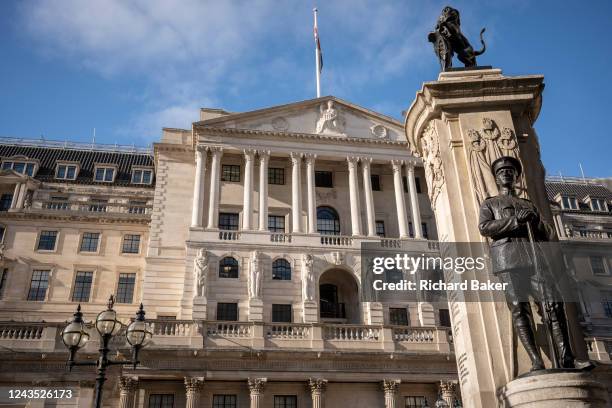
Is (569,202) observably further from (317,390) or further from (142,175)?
(142,175)

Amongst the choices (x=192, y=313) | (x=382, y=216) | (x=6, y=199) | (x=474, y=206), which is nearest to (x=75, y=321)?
(x=474, y=206)

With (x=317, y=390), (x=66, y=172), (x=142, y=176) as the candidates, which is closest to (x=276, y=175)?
(x=142, y=176)

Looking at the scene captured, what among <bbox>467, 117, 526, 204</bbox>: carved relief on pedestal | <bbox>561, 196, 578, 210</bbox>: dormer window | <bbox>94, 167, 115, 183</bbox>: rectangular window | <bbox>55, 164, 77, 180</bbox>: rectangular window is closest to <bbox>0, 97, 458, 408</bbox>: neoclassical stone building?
<bbox>55, 164, 77, 180</bbox>: rectangular window

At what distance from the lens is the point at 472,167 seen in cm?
1016

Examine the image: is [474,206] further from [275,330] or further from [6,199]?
[6,199]

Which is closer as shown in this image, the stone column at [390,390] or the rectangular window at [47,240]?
the stone column at [390,390]

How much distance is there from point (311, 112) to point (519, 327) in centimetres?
4142

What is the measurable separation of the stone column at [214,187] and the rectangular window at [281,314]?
8088 mm

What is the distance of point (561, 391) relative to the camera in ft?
23.3

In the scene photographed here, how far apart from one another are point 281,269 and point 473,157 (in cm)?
3100

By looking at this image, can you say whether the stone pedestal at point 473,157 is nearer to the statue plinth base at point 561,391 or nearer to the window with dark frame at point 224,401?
the statue plinth base at point 561,391

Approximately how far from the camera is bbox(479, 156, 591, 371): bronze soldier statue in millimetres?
7836

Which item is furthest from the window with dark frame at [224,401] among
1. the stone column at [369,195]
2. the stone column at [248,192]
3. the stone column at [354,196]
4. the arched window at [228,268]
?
the stone column at [369,195]

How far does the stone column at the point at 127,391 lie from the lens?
29156 millimetres
